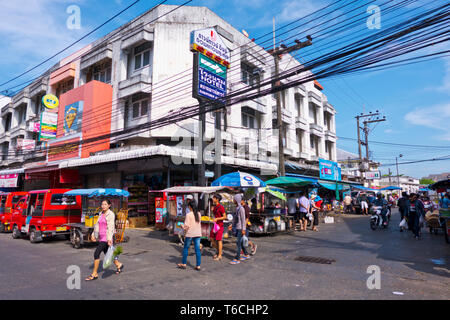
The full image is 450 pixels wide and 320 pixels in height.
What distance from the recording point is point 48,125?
22.1m

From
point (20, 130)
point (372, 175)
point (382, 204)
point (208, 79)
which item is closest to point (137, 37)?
point (208, 79)

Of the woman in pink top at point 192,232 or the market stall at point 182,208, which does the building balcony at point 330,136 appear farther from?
the woman in pink top at point 192,232

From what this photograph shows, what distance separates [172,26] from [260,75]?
8.07m

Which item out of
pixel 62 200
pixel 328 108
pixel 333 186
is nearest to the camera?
pixel 62 200

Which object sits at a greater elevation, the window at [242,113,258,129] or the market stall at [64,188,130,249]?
the window at [242,113,258,129]

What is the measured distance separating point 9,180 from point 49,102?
8.87 m

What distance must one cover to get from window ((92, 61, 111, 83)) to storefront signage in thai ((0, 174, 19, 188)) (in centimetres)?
1153

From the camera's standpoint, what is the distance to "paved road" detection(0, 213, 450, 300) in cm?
524

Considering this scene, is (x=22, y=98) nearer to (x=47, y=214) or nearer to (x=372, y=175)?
(x=47, y=214)

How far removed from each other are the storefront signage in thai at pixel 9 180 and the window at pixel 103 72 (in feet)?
37.8

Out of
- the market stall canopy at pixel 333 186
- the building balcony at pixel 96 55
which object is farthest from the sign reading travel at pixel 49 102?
the market stall canopy at pixel 333 186

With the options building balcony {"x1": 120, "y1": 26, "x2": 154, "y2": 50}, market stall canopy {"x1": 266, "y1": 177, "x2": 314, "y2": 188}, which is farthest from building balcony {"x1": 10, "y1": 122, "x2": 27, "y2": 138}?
market stall canopy {"x1": 266, "y1": 177, "x2": 314, "y2": 188}

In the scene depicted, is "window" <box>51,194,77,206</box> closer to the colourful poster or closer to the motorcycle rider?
the colourful poster
